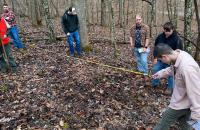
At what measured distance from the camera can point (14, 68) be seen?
10.9 m

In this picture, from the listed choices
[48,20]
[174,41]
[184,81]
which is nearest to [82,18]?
[48,20]

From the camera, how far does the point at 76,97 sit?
8.52 m

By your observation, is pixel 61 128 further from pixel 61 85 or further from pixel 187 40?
pixel 187 40

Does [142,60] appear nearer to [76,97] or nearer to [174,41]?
[174,41]

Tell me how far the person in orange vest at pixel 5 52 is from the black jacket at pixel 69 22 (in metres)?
2.64

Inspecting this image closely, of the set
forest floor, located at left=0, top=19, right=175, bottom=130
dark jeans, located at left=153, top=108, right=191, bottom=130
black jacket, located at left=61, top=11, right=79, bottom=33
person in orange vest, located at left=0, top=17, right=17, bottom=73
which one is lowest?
forest floor, located at left=0, top=19, right=175, bottom=130

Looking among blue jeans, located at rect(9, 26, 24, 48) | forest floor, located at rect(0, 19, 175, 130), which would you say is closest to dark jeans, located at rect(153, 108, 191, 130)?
forest floor, located at rect(0, 19, 175, 130)

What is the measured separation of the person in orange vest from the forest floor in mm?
342

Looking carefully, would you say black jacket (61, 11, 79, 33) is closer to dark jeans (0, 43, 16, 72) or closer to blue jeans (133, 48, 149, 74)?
dark jeans (0, 43, 16, 72)

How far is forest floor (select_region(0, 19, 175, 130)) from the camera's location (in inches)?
289

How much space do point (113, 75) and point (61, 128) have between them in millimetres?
3761

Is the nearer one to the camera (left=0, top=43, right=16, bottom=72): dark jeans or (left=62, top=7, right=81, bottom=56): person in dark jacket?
(left=0, top=43, right=16, bottom=72): dark jeans

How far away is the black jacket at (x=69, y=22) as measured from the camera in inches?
493

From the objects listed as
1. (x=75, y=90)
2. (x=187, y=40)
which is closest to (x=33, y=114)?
(x=75, y=90)
